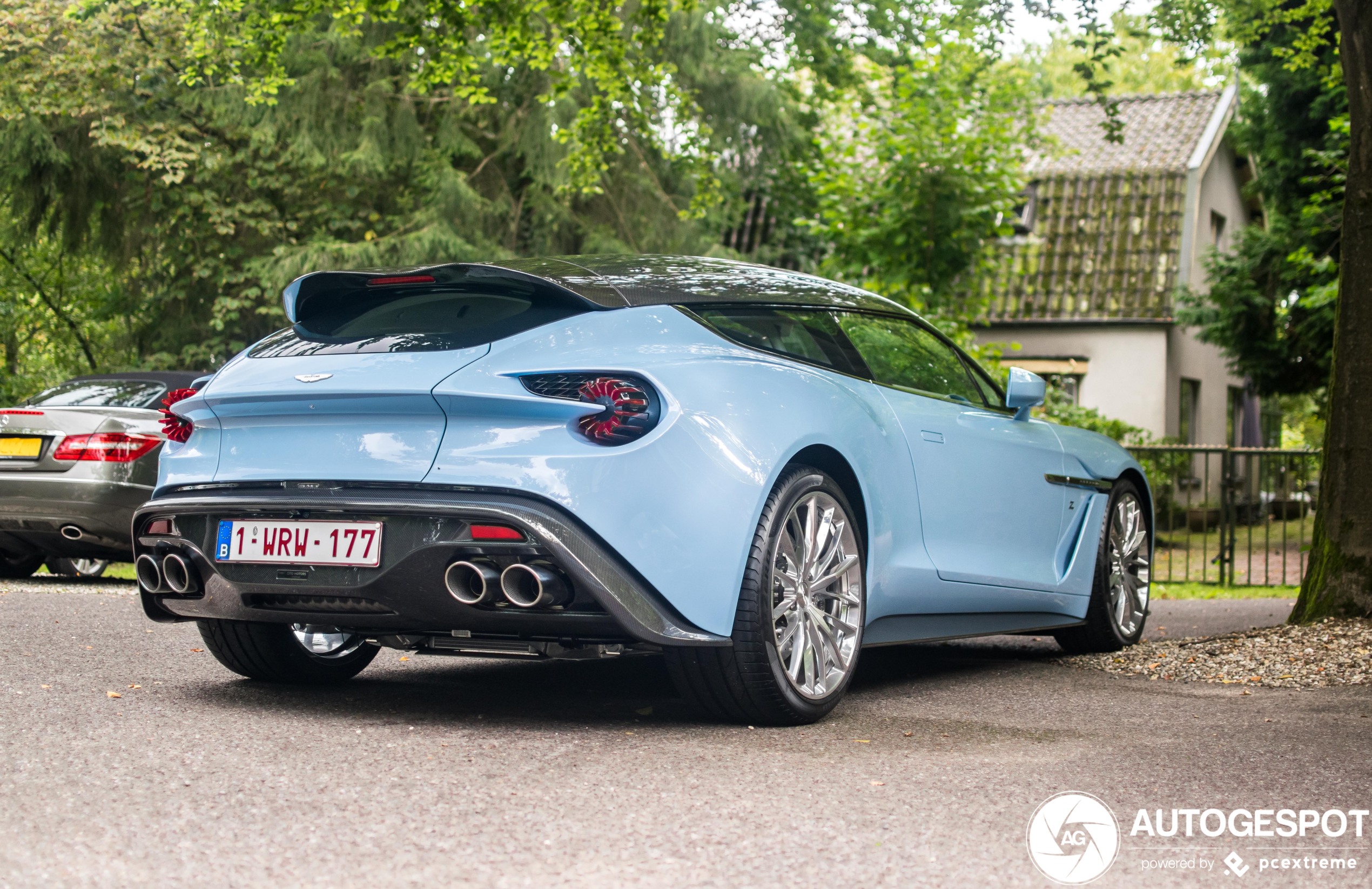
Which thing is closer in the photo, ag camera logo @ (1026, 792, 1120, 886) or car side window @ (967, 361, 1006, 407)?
ag camera logo @ (1026, 792, 1120, 886)

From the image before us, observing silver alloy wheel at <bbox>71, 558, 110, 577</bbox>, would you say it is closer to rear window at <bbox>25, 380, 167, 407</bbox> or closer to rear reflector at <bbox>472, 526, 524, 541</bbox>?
rear window at <bbox>25, 380, 167, 407</bbox>

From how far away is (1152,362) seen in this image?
85.2ft

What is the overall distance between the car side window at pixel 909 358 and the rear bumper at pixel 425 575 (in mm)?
1612

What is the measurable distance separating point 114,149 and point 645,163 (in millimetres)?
7166

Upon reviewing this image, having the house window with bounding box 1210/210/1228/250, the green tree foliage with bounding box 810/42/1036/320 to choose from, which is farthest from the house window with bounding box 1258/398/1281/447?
the green tree foliage with bounding box 810/42/1036/320

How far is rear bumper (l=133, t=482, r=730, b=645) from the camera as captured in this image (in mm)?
4078

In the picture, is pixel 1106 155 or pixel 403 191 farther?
pixel 1106 155

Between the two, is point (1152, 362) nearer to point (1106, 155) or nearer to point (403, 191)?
point (1106, 155)

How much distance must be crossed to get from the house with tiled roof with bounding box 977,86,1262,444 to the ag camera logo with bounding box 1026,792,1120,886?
70.7 ft

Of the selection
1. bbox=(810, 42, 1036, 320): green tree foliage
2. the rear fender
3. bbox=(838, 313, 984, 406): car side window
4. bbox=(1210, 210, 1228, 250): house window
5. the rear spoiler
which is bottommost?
the rear fender

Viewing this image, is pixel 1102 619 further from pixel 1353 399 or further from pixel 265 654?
pixel 265 654

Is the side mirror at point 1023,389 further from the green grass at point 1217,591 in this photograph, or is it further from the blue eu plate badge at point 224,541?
the green grass at point 1217,591

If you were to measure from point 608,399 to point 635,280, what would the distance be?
696 millimetres

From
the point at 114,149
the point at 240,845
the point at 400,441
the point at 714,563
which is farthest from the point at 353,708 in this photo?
the point at 114,149
